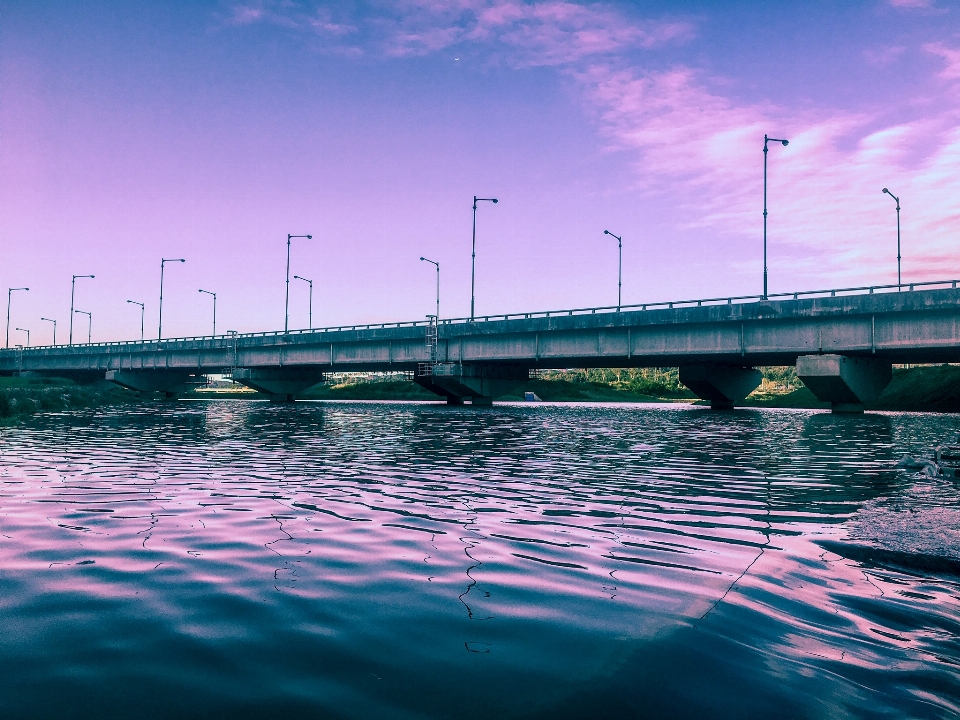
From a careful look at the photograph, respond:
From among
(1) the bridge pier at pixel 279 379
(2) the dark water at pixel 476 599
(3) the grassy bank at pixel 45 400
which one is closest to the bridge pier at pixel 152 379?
(1) the bridge pier at pixel 279 379

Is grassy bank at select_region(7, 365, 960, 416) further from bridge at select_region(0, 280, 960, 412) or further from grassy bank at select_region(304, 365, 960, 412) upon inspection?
bridge at select_region(0, 280, 960, 412)

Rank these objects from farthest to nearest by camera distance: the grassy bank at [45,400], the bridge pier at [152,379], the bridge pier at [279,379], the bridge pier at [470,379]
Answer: the bridge pier at [152,379] < the bridge pier at [279,379] < the bridge pier at [470,379] < the grassy bank at [45,400]

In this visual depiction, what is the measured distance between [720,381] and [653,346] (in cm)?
1332

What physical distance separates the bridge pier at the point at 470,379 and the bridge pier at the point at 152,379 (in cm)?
4581

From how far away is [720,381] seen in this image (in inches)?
2630

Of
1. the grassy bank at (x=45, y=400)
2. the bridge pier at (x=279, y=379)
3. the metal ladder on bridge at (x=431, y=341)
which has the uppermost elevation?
the metal ladder on bridge at (x=431, y=341)

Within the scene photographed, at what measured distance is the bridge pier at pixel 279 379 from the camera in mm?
86188

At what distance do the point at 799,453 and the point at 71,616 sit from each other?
67.0 feet

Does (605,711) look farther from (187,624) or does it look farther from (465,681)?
(187,624)

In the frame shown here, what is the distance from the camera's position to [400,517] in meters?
10.2

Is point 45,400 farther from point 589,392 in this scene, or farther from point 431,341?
point 589,392

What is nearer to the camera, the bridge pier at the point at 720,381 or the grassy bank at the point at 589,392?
the grassy bank at the point at 589,392

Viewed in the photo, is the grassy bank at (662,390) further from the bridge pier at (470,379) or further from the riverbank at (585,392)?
the bridge pier at (470,379)

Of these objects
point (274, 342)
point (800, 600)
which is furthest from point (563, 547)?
point (274, 342)
